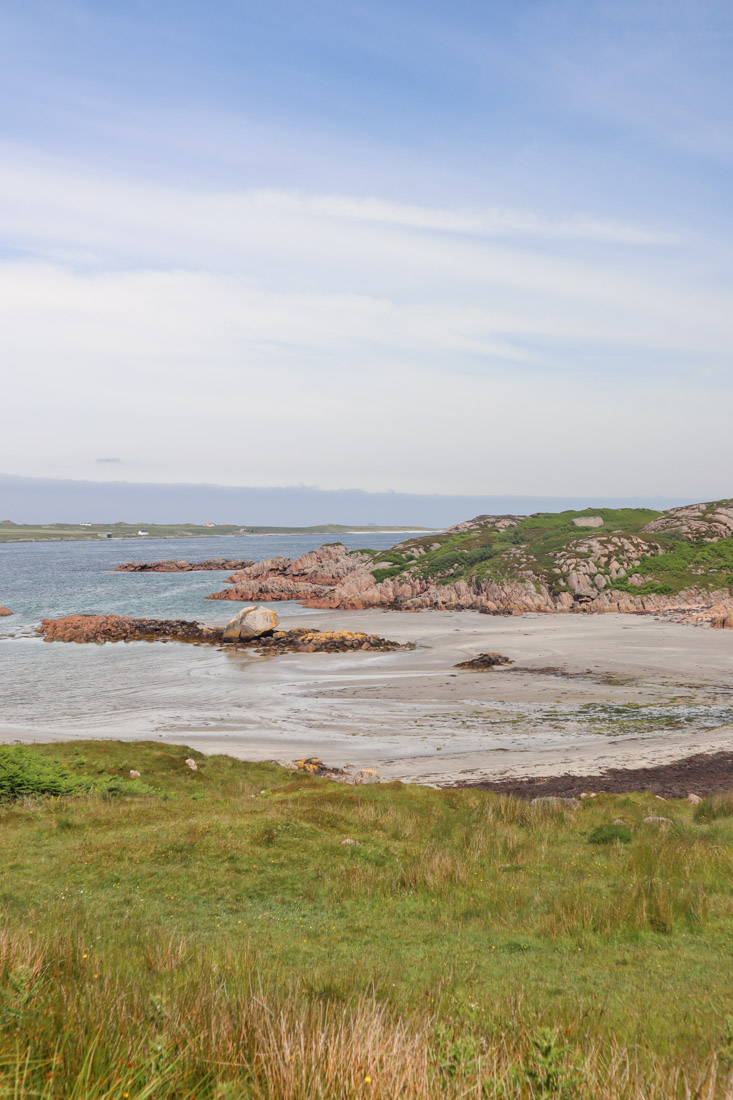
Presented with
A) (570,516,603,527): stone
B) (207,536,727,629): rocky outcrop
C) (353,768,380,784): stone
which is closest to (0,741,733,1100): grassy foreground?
(353,768,380,784): stone

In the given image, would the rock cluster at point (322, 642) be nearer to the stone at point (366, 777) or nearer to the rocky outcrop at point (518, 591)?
the rocky outcrop at point (518, 591)

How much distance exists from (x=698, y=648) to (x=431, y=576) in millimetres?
49217

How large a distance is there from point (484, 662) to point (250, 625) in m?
24.7

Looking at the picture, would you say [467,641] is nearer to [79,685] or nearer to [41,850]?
[79,685]

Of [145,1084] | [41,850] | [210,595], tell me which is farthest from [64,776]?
[210,595]

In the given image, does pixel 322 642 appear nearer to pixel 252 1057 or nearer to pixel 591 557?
pixel 591 557

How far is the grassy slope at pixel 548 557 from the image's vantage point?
85125mm

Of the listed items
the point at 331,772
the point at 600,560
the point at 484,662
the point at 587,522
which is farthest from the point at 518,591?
the point at 331,772

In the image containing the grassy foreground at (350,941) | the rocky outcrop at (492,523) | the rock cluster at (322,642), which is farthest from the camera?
the rocky outcrop at (492,523)

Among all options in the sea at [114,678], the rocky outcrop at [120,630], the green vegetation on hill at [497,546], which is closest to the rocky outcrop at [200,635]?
the rocky outcrop at [120,630]

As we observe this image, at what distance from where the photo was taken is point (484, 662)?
1948 inches

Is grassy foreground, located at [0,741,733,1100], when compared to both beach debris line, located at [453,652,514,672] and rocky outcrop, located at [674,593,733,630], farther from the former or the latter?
rocky outcrop, located at [674,593,733,630]

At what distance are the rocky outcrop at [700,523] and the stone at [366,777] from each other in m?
89.1

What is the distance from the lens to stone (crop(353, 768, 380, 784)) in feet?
80.9
